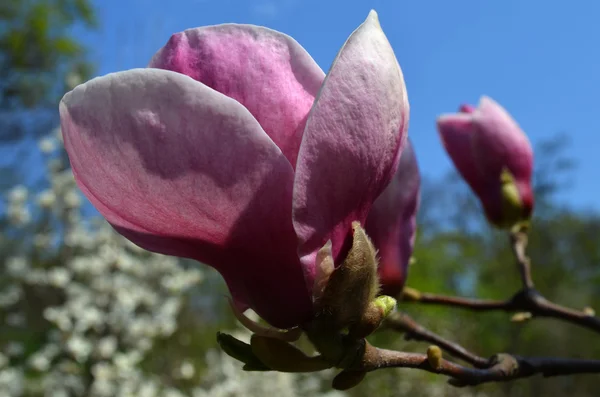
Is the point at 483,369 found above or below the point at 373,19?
below

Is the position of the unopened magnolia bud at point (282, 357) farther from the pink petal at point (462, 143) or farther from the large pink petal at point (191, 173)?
the pink petal at point (462, 143)

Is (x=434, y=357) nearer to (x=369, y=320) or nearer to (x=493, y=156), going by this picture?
(x=369, y=320)

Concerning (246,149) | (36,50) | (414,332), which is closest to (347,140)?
(246,149)

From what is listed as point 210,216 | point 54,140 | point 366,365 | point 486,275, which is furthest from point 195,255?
point 486,275

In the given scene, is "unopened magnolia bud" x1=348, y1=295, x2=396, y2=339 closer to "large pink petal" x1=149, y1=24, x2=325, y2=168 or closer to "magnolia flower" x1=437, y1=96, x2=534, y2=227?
"large pink petal" x1=149, y1=24, x2=325, y2=168

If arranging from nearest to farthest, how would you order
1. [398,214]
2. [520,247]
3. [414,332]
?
[398,214]
[414,332]
[520,247]

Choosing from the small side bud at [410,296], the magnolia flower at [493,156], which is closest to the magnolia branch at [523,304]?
the small side bud at [410,296]

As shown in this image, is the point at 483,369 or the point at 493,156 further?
the point at 493,156

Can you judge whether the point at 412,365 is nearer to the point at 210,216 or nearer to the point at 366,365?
the point at 366,365
